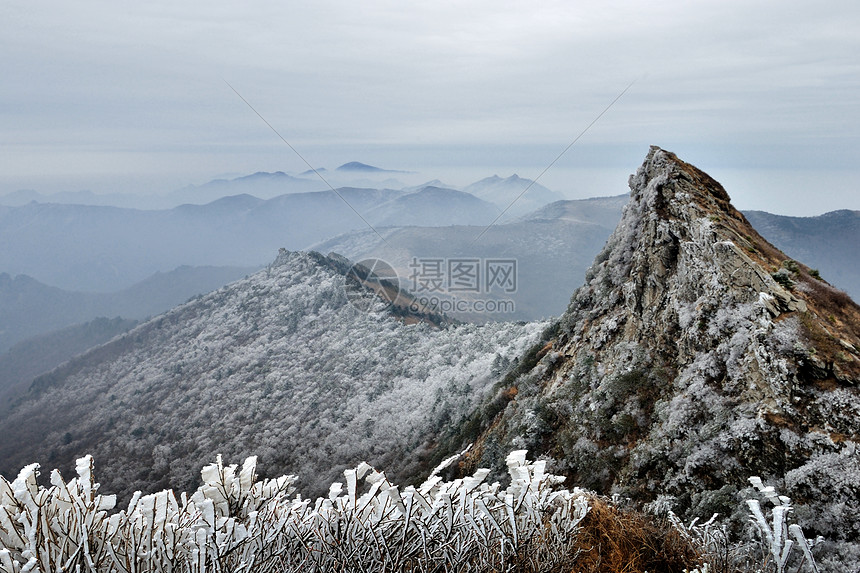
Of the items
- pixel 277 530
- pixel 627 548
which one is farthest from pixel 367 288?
pixel 277 530

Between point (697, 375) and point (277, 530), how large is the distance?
11.9 meters

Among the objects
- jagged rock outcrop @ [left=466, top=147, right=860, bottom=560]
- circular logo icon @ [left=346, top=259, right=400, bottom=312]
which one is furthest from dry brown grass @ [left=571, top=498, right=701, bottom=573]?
circular logo icon @ [left=346, top=259, right=400, bottom=312]

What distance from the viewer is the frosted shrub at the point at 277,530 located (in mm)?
4648

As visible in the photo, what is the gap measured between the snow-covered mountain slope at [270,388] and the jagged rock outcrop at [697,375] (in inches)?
425

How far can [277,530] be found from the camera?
4.90 m

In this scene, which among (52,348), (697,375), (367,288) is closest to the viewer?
(697,375)

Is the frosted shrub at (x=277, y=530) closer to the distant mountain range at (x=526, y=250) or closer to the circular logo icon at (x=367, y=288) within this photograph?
the circular logo icon at (x=367, y=288)

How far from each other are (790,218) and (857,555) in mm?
199952

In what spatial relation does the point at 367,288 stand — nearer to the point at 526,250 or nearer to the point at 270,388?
the point at 270,388

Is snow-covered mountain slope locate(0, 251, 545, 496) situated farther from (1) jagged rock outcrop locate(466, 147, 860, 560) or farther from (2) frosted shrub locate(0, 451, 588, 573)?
(2) frosted shrub locate(0, 451, 588, 573)

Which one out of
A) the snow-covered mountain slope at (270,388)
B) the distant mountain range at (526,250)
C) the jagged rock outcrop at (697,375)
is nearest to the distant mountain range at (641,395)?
the jagged rock outcrop at (697,375)

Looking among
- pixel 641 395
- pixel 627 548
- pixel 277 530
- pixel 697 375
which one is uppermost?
pixel 277 530

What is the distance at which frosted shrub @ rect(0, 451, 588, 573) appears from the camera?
4.65m

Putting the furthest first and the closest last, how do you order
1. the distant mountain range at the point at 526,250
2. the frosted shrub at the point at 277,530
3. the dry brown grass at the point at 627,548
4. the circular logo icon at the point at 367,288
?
the distant mountain range at the point at 526,250
the circular logo icon at the point at 367,288
the dry brown grass at the point at 627,548
the frosted shrub at the point at 277,530
